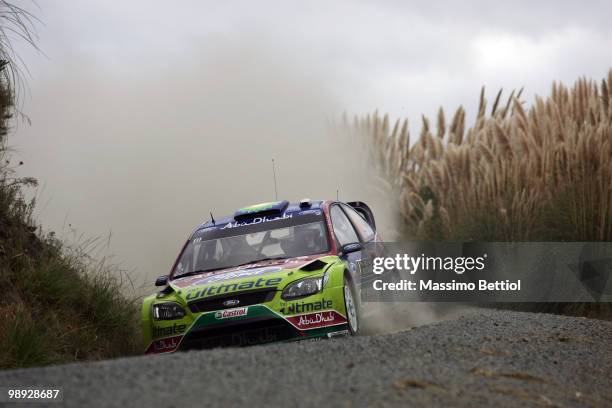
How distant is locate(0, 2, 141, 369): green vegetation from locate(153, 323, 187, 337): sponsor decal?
95cm

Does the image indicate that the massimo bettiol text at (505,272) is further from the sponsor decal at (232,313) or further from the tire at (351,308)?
the sponsor decal at (232,313)

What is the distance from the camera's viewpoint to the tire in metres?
9.59

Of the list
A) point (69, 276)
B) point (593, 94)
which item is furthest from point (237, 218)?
point (593, 94)

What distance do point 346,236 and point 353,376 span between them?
5.43 meters

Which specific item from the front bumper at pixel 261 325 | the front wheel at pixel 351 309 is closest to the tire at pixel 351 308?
the front wheel at pixel 351 309

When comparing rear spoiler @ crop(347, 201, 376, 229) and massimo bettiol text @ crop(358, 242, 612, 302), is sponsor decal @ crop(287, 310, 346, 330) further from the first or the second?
rear spoiler @ crop(347, 201, 376, 229)

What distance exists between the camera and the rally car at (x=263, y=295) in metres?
9.33

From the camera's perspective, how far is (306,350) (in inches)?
287

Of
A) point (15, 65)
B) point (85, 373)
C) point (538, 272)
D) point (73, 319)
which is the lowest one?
point (538, 272)

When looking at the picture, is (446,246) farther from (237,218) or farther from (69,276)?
(69,276)

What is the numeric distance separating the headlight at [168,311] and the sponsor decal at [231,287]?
0.15m

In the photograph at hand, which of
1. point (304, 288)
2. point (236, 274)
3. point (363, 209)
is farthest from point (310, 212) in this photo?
point (363, 209)

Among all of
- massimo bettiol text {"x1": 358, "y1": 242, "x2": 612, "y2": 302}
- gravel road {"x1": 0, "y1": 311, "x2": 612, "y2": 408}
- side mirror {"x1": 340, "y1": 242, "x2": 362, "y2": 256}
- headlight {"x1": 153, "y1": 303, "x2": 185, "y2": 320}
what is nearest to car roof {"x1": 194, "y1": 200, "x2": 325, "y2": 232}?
side mirror {"x1": 340, "y1": 242, "x2": 362, "y2": 256}

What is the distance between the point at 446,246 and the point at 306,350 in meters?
10.5
